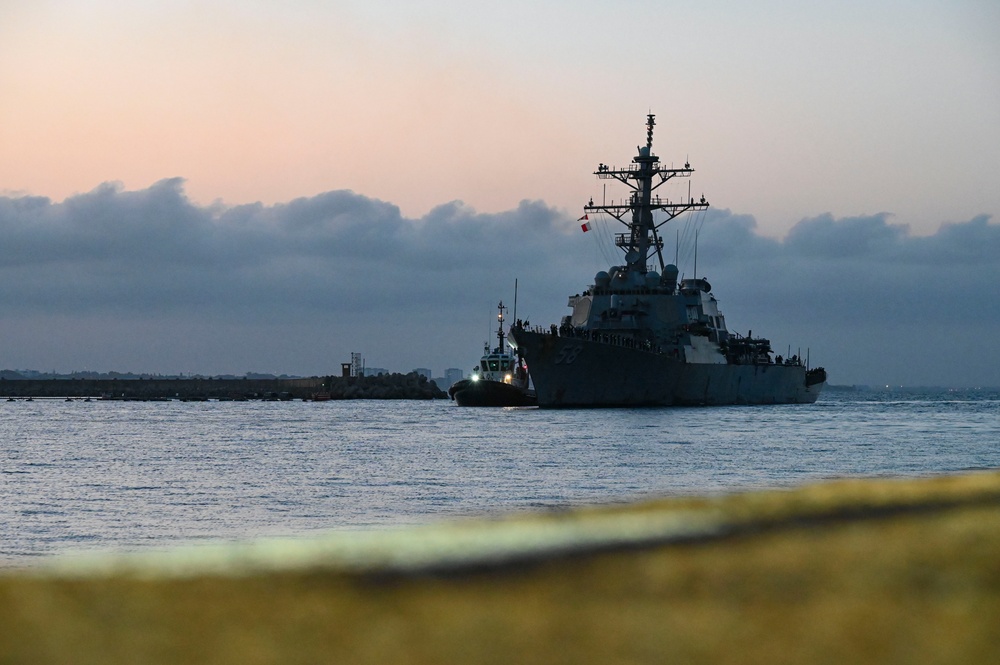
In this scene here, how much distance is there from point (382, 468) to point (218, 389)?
116 meters

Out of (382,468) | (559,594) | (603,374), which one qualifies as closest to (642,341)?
(603,374)

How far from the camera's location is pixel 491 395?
3430 inches

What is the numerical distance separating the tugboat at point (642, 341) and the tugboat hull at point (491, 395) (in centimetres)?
909

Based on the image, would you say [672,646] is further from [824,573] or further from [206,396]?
[206,396]

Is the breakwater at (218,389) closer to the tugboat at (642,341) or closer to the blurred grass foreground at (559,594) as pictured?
the tugboat at (642,341)

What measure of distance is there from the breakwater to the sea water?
77.6 m

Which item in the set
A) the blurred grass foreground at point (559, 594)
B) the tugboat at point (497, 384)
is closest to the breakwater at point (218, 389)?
the tugboat at point (497, 384)

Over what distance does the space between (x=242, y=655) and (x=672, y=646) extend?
0.74 metres

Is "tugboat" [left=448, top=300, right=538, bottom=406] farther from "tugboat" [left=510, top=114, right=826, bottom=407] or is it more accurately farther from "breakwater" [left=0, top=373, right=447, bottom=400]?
"breakwater" [left=0, top=373, right=447, bottom=400]

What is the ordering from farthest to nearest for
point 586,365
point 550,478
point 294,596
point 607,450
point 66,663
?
point 586,365 < point 607,450 < point 550,478 < point 294,596 < point 66,663

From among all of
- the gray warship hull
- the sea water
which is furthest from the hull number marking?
the sea water

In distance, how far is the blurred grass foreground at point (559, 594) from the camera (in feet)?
6.64

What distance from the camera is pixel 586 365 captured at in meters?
69.4

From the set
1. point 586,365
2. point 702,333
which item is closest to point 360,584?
point 586,365
